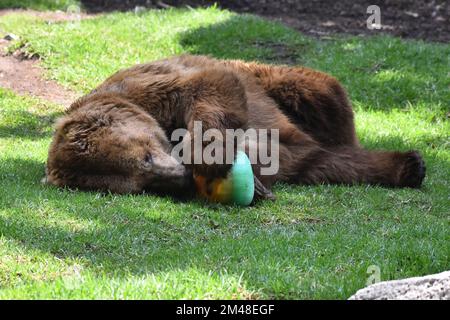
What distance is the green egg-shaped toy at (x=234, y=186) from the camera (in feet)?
24.1

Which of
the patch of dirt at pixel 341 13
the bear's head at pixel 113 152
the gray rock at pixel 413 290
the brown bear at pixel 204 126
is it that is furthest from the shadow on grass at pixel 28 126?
the gray rock at pixel 413 290

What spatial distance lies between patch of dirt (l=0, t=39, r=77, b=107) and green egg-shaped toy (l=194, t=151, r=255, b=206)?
15.3ft

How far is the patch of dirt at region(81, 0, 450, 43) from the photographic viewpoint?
14781 mm

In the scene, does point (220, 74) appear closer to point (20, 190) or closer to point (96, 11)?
point (20, 190)

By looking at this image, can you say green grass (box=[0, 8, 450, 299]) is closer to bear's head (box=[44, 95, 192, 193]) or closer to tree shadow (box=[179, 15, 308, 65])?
bear's head (box=[44, 95, 192, 193])

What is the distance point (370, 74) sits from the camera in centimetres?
1216

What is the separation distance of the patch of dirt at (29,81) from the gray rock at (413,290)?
7.63 metres

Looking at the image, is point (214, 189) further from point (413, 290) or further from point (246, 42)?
point (246, 42)

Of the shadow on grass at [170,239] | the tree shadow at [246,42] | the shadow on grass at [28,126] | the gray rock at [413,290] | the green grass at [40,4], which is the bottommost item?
the shadow on grass at [28,126]

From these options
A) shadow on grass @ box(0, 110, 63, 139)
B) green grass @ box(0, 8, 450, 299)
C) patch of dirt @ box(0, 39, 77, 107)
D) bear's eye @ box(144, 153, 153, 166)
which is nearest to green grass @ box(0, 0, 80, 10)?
patch of dirt @ box(0, 39, 77, 107)

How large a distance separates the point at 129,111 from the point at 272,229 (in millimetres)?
1781

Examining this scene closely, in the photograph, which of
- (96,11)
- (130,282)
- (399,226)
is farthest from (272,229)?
(96,11)

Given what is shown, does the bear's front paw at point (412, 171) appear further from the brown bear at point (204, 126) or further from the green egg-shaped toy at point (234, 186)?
the green egg-shaped toy at point (234, 186)

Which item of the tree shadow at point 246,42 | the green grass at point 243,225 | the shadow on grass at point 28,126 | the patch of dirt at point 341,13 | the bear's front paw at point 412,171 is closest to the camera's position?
the green grass at point 243,225
